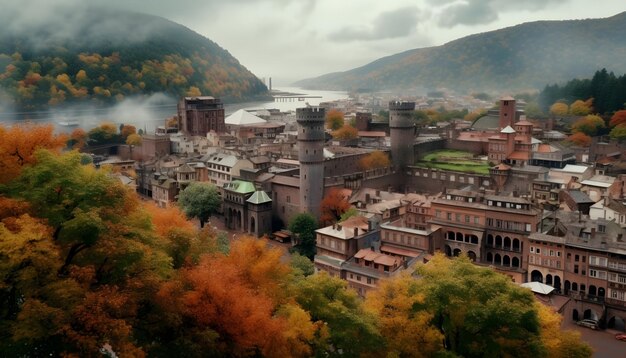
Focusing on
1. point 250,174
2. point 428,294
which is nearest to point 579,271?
point 428,294

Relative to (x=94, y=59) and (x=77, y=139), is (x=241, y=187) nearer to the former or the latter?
(x=77, y=139)

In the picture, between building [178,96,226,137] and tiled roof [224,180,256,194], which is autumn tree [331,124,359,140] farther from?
tiled roof [224,180,256,194]

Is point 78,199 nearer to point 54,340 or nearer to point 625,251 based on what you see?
point 54,340

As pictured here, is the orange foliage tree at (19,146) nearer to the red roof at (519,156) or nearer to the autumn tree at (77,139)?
the red roof at (519,156)

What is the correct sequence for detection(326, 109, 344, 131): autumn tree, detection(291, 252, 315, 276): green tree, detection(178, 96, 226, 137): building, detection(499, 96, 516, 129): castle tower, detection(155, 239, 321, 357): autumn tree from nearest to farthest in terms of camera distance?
detection(155, 239, 321, 357): autumn tree < detection(291, 252, 315, 276): green tree < detection(499, 96, 516, 129): castle tower < detection(178, 96, 226, 137): building < detection(326, 109, 344, 131): autumn tree

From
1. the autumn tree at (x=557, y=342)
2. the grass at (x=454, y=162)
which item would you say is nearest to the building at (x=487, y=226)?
the autumn tree at (x=557, y=342)

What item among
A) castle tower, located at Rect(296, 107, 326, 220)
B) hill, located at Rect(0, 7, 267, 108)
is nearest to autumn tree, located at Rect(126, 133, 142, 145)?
hill, located at Rect(0, 7, 267, 108)
